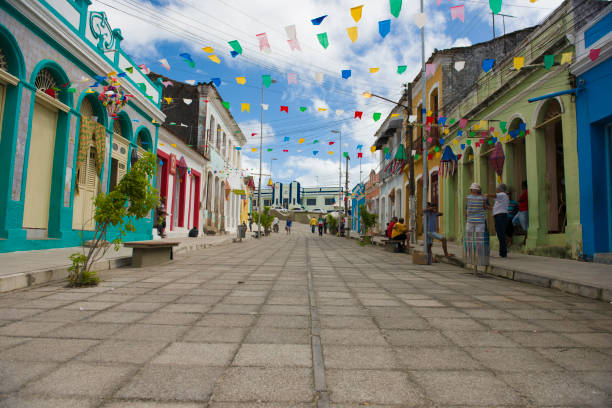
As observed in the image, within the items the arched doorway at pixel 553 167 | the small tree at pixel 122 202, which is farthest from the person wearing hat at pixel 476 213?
the small tree at pixel 122 202

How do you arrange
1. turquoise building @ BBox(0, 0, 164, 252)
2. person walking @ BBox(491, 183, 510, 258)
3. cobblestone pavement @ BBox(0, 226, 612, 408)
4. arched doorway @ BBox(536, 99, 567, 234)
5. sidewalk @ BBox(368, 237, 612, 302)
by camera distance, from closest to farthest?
cobblestone pavement @ BBox(0, 226, 612, 408)
sidewalk @ BBox(368, 237, 612, 302)
turquoise building @ BBox(0, 0, 164, 252)
person walking @ BBox(491, 183, 510, 258)
arched doorway @ BBox(536, 99, 567, 234)

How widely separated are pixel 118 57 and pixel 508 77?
1158cm

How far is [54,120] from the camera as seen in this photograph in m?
8.95

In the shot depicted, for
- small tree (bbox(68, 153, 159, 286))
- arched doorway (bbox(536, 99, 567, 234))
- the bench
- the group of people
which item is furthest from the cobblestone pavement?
arched doorway (bbox(536, 99, 567, 234))

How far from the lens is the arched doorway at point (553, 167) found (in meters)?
9.63

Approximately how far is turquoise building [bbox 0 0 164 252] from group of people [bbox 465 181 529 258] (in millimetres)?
6679

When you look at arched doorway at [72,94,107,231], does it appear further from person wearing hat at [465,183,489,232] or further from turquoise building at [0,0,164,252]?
person wearing hat at [465,183,489,232]

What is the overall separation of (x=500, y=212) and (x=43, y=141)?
10.6m

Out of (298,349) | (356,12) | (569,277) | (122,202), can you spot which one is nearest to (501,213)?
(569,277)

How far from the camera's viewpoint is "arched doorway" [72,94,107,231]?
975cm

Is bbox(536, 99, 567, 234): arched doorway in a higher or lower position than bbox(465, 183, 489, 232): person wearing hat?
higher

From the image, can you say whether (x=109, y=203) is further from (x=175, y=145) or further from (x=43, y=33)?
(x=175, y=145)

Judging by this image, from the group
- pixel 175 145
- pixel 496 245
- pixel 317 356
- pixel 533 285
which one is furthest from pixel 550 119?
pixel 175 145

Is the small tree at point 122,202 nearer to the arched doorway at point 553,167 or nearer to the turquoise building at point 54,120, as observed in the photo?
the turquoise building at point 54,120
